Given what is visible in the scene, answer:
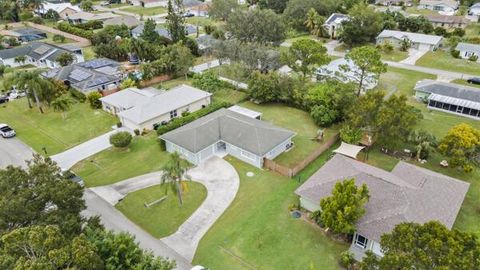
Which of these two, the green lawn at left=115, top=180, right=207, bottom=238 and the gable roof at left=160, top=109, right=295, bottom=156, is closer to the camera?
the green lawn at left=115, top=180, right=207, bottom=238

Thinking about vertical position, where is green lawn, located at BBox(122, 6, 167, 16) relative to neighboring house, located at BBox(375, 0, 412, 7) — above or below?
below

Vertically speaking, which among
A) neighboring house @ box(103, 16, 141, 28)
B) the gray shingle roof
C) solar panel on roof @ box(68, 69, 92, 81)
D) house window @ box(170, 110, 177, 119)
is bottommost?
house window @ box(170, 110, 177, 119)

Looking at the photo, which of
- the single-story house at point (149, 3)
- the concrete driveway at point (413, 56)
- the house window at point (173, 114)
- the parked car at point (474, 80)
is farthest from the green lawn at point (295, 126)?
the single-story house at point (149, 3)

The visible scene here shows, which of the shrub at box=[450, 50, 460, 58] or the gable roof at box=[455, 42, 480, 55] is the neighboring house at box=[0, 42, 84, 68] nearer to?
the shrub at box=[450, 50, 460, 58]

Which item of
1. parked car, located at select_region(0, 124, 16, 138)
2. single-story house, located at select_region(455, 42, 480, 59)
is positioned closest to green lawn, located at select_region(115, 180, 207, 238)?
parked car, located at select_region(0, 124, 16, 138)

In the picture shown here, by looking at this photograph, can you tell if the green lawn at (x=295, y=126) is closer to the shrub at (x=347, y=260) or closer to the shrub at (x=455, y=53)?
the shrub at (x=347, y=260)

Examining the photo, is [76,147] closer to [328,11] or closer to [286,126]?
[286,126]

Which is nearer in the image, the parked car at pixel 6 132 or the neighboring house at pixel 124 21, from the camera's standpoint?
the parked car at pixel 6 132

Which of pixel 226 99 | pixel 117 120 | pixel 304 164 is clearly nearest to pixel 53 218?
pixel 304 164
